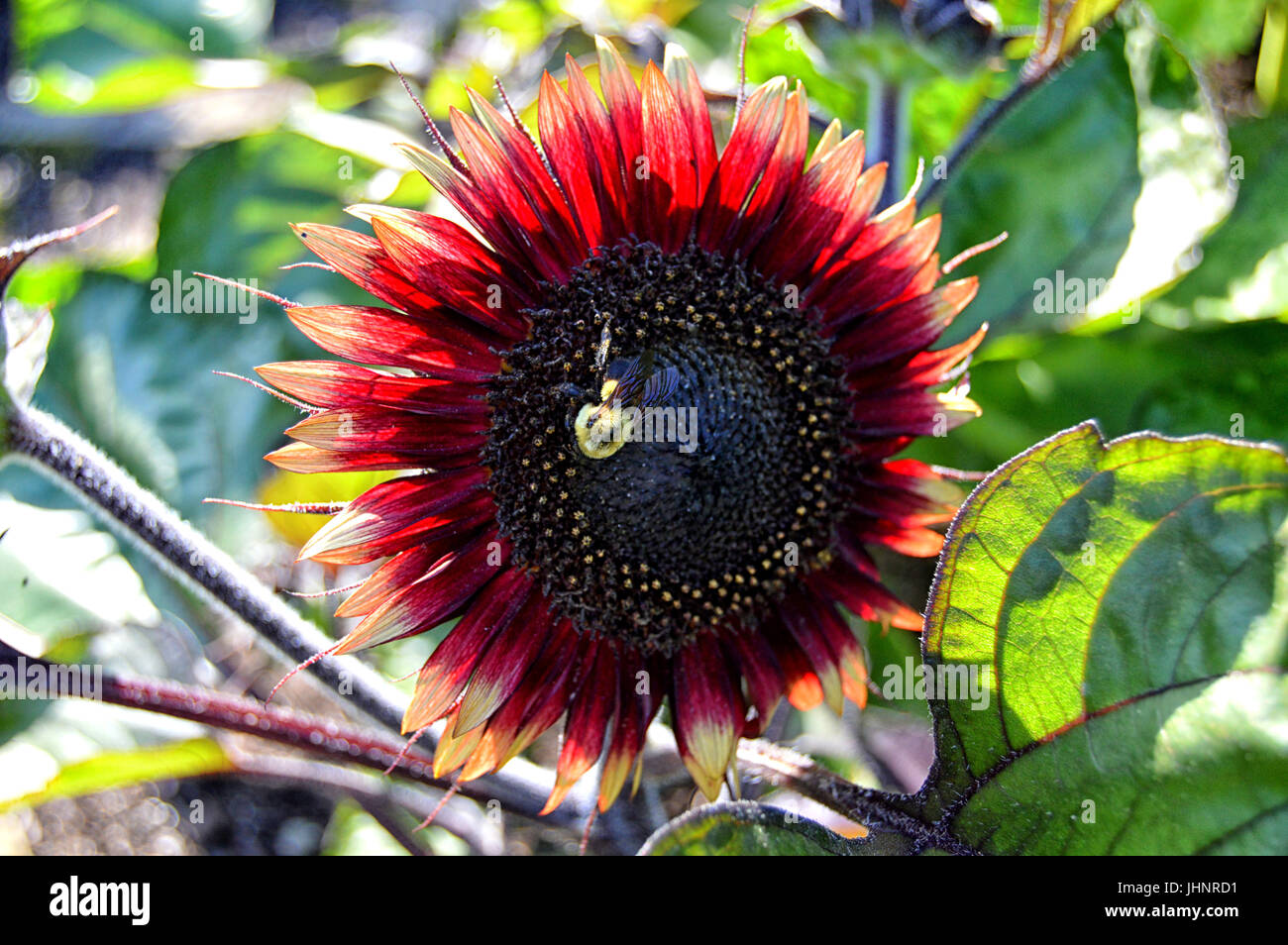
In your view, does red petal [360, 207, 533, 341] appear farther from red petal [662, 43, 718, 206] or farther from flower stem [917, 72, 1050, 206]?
flower stem [917, 72, 1050, 206]

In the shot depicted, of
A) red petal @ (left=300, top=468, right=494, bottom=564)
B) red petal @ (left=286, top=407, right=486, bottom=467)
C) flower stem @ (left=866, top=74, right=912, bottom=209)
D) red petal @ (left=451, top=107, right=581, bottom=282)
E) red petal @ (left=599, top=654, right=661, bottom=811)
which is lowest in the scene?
red petal @ (left=599, top=654, right=661, bottom=811)

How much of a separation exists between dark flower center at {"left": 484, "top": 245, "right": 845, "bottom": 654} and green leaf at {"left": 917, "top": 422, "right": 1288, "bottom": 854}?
0.70 feet

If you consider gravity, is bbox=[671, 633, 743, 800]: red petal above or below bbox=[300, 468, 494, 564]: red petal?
below

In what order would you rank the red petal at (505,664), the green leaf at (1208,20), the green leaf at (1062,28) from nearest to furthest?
1. the red petal at (505,664)
2. the green leaf at (1062,28)
3. the green leaf at (1208,20)

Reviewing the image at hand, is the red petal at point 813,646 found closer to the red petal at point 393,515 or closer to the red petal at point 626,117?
the red petal at point 393,515

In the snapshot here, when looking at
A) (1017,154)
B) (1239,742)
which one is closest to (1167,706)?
(1239,742)

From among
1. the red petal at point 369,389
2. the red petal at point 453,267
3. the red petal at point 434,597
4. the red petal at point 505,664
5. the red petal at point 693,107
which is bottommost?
the red petal at point 505,664

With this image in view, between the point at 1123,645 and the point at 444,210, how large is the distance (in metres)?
0.94

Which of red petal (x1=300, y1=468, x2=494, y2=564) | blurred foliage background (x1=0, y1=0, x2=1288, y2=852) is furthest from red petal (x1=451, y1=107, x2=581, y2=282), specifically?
blurred foliage background (x1=0, y1=0, x2=1288, y2=852)

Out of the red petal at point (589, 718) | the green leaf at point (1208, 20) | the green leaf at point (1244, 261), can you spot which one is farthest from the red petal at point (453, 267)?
the green leaf at point (1208, 20)

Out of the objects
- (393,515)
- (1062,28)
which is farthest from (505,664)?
(1062,28)

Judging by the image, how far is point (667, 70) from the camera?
3.15ft

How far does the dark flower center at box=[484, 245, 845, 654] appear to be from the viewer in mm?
980

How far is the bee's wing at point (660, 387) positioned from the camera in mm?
970
